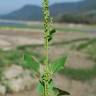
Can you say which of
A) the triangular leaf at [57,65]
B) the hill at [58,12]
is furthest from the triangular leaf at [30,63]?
the hill at [58,12]

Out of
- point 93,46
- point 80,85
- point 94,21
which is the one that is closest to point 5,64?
point 80,85

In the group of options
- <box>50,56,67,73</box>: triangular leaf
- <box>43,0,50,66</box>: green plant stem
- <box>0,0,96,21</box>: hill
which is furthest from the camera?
<box>0,0,96,21</box>: hill

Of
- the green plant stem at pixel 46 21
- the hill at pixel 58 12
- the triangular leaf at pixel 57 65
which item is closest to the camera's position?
the green plant stem at pixel 46 21

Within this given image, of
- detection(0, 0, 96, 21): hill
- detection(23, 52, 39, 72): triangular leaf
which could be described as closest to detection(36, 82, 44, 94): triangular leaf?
detection(23, 52, 39, 72): triangular leaf

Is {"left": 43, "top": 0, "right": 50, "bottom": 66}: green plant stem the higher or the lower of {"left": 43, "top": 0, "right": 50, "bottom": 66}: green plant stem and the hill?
the lower

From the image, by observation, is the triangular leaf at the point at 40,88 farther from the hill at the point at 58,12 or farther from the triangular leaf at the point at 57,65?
the hill at the point at 58,12

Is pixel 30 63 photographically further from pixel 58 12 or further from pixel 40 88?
pixel 58 12

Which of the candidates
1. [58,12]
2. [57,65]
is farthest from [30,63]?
[58,12]

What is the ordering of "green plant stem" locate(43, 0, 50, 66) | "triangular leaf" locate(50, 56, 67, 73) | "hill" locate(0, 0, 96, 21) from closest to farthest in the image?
"green plant stem" locate(43, 0, 50, 66), "triangular leaf" locate(50, 56, 67, 73), "hill" locate(0, 0, 96, 21)

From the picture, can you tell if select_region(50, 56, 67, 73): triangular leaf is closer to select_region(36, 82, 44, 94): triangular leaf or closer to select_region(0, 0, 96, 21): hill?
select_region(36, 82, 44, 94): triangular leaf

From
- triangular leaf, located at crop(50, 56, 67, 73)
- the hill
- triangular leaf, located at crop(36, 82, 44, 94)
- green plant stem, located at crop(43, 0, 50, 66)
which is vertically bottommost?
triangular leaf, located at crop(36, 82, 44, 94)

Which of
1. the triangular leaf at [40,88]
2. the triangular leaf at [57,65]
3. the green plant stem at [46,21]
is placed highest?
the green plant stem at [46,21]

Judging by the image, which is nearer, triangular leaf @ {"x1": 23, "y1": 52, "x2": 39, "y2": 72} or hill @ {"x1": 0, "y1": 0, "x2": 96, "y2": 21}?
triangular leaf @ {"x1": 23, "y1": 52, "x2": 39, "y2": 72}
